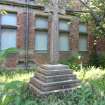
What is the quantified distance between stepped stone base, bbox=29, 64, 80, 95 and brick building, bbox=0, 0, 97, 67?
4678 millimetres

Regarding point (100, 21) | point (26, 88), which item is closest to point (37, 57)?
point (100, 21)

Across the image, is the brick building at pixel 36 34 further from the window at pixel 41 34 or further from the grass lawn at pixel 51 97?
the grass lawn at pixel 51 97

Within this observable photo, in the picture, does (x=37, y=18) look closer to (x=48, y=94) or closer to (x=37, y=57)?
(x=37, y=57)

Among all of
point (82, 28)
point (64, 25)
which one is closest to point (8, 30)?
point (64, 25)

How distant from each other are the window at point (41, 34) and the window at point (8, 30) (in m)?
1.12

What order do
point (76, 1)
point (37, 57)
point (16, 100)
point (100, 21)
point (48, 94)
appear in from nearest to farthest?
point (16, 100) < point (48, 94) < point (100, 21) < point (37, 57) < point (76, 1)

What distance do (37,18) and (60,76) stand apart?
19.9 ft

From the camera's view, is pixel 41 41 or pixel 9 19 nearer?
pixel 9 19

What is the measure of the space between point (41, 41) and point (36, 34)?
411 mm

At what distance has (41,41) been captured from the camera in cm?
1144

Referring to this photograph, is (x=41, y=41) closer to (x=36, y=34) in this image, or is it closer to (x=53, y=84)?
(x=36, y=34)

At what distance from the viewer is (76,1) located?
40.5 ft

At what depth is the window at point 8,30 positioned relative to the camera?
34.2 feet

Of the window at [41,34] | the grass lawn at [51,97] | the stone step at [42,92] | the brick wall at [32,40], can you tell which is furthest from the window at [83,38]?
the stone step at [42,92]
